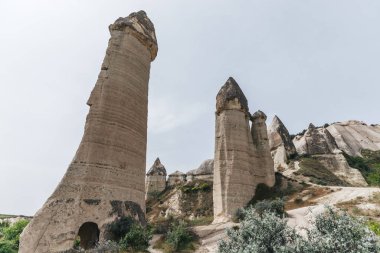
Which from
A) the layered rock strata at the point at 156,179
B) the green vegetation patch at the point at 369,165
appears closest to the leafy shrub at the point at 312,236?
the green vegetation patch at the point at 369,165

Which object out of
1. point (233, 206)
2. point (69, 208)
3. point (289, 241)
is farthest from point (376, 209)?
point (69, 208)

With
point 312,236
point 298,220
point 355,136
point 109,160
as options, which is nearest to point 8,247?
point 109,160

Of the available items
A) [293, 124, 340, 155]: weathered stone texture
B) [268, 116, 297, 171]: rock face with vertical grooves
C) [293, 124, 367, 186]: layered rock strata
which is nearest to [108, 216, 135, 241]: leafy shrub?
[268, 116, 297, 171]: rock face with vertical grooves

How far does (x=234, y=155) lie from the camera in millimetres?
24094

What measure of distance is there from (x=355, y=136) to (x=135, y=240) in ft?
184

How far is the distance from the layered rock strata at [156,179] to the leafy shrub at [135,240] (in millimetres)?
32693

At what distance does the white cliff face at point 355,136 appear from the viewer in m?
52.7

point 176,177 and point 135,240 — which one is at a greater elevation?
point 176,177

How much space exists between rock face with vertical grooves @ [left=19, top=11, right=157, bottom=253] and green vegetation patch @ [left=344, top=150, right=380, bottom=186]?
28.0m

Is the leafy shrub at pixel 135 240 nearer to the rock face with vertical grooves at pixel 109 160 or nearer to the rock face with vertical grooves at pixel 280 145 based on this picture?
the rock face with vertical grooves at pixel 109 160

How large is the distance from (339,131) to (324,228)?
2203 inches

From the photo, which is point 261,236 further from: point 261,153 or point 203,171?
point 203,171

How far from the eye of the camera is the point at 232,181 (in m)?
23.1

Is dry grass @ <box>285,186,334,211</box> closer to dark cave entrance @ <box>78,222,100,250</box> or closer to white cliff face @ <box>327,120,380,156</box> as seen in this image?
dark cave entrance @ <box>78,222,100,250</box>
